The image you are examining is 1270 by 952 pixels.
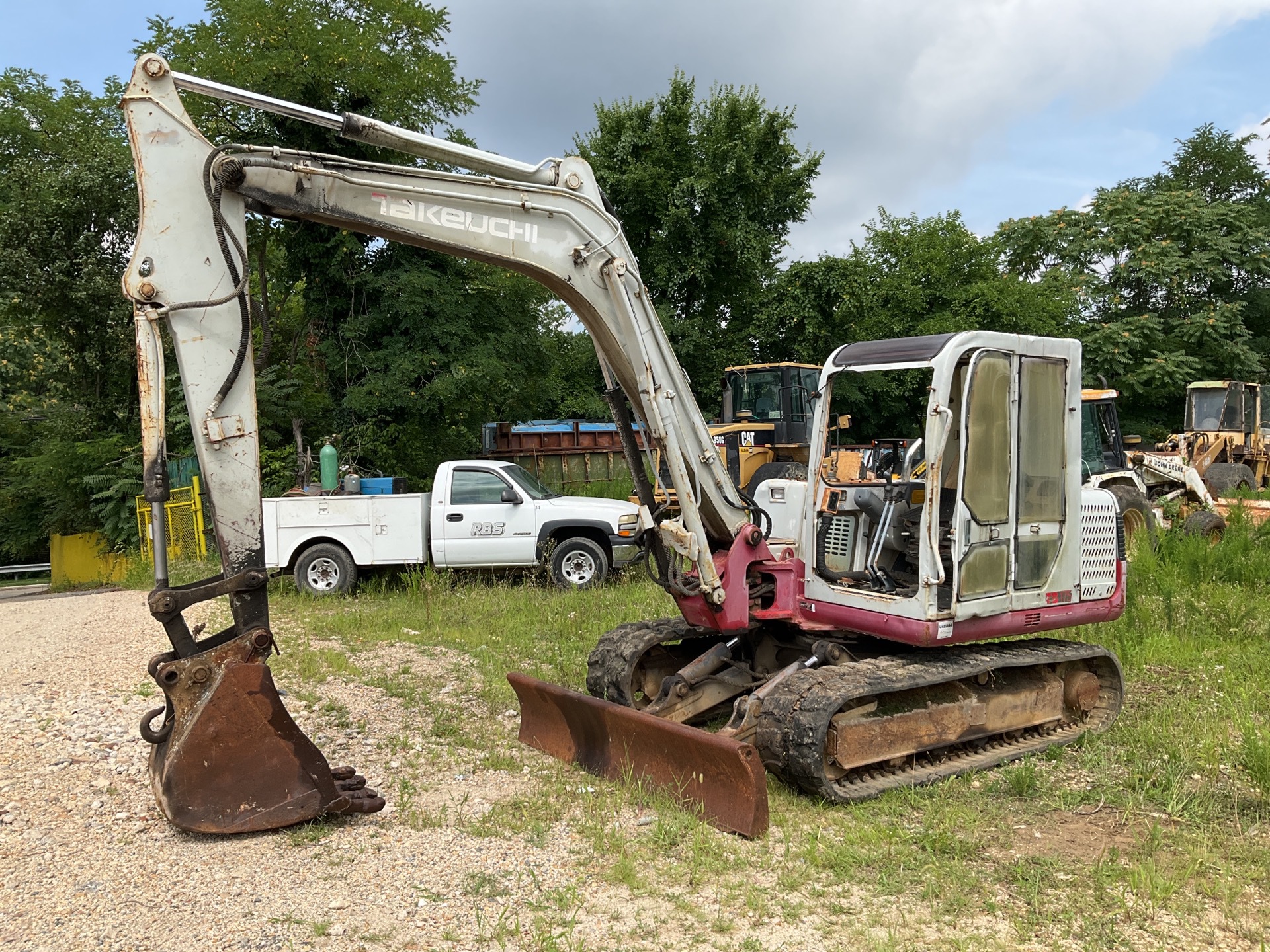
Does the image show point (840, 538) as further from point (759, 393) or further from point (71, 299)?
point (71, 299)

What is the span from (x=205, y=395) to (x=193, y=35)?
52.7 feet

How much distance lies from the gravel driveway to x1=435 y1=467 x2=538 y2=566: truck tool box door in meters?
6.37

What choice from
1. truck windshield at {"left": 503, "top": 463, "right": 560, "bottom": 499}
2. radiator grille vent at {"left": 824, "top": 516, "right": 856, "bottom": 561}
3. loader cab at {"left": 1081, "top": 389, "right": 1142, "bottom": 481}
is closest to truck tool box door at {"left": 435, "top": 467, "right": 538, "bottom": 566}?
truck windshield at {"left": 503, "top": 463, "right": 560, "bottom": 499}

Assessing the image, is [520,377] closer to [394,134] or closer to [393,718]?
[393,718]

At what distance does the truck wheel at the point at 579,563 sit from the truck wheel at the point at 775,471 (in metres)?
3.12

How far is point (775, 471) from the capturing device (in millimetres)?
15609

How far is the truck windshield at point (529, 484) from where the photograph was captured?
13008mm

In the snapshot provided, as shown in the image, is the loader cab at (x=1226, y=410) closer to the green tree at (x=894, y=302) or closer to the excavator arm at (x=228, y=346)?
the green tree at (x=894, y=302)

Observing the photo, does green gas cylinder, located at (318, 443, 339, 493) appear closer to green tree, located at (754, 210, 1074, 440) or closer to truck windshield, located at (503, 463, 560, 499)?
truck windshield, located at (503, 463, 560, 499)

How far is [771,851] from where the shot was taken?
467cm

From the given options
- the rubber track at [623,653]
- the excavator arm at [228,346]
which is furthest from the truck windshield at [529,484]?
the excavator arm at [228,346]

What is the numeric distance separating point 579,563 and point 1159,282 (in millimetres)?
24150

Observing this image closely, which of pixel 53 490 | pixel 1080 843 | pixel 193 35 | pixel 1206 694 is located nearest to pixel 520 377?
pixel 193 35

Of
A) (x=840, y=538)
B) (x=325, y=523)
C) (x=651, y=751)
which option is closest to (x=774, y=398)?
(x=325, y=523)
